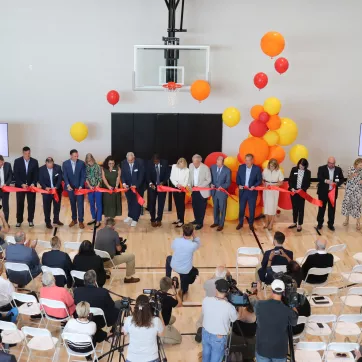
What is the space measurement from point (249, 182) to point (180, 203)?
4.67 feet

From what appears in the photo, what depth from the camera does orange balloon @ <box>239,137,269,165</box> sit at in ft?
37.4

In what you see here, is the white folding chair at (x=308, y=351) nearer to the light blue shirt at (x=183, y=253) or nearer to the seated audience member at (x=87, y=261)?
the light blue shirt at (x=183, y=253)

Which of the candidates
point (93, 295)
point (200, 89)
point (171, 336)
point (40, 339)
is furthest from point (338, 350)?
point (200, 89)

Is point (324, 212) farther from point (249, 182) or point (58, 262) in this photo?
point (58, 262)

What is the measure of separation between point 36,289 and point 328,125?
8788mm

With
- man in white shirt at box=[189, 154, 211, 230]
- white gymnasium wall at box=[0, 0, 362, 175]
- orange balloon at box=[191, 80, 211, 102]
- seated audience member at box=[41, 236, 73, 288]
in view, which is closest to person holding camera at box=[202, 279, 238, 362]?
seated audience member at box=[41, 236, 73, 288]

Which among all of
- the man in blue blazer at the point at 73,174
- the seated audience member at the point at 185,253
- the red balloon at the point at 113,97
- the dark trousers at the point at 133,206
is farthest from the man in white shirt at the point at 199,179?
the red balloon at the point at 113,97

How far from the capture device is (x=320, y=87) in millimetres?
14203

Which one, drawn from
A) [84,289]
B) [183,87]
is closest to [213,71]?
[183,87]

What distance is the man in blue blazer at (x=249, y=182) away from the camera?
10859 millimetres

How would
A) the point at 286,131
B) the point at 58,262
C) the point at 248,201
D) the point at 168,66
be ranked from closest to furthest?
the point at 58,262
the point at 248,201
the point at 286,131
the point at 168,66

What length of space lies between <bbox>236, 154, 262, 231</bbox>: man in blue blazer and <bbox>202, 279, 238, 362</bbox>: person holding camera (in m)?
5.07

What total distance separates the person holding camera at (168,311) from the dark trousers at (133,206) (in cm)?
404

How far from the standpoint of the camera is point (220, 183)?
11000mm
